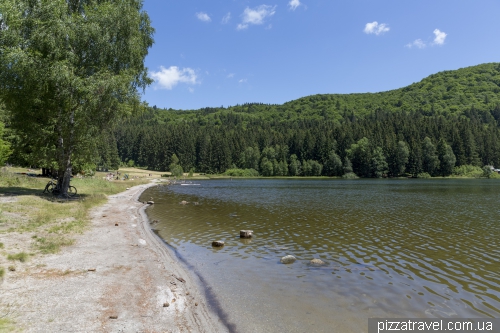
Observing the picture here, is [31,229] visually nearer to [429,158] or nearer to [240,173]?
[240,173]

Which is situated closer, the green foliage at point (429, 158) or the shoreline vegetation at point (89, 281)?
the shoreline vegetation at point (89, 281)

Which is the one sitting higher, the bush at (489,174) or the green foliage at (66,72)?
the green foliage at (66,72)

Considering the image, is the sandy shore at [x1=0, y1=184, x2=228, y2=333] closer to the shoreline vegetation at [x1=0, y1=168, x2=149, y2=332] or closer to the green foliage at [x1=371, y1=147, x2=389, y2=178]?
the shoreline vegetation at [x1=0, y1=168, x2=149, y2=332]

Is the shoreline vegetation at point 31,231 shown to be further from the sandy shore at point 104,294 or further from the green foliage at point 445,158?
the green foliage at point 445,158

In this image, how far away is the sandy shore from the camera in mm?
7988

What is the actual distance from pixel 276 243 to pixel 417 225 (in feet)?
46.7

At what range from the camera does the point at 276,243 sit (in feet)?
66.9

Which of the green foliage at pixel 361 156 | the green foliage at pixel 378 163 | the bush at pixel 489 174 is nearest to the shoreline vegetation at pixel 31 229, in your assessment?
the green foliage at pixel 378 163

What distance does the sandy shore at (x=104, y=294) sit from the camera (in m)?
7.99

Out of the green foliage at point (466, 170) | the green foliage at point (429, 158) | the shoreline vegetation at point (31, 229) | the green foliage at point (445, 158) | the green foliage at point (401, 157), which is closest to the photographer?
the shoreline vegetation at point (31, 229)

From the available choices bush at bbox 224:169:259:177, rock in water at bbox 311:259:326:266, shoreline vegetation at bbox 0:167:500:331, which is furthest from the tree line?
rock in water at bbox 311:259:326:266

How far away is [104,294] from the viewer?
9922mm

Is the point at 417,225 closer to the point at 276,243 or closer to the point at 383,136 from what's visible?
the point at 276,243

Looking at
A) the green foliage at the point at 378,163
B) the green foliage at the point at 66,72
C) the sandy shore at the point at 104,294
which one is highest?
the green foliage at the point at 66,72
